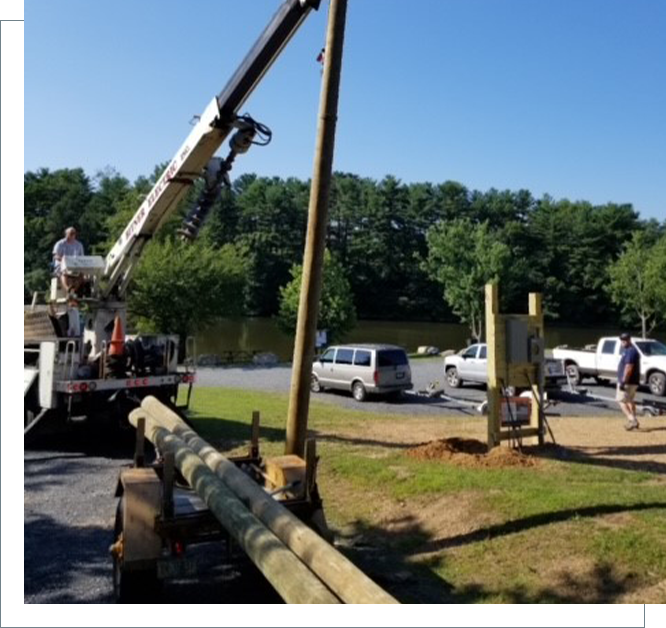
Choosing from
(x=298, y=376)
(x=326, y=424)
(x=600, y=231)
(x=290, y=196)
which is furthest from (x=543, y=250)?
(x=298, y=376)

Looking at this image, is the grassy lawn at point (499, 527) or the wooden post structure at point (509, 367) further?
the wooden post structure at point (509, 367)

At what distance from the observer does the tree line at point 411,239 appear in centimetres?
5422

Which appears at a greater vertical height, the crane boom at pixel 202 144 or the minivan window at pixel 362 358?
the crane boom at pixel 202 144

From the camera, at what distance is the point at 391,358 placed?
22719 mm

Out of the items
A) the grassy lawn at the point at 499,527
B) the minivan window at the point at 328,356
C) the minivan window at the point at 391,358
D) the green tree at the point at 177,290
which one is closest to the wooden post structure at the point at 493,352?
the grassy lawn at the point at 499,527

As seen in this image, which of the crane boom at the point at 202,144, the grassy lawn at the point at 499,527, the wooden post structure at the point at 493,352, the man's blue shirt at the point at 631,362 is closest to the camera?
the grassy lawn at the point at 499,527

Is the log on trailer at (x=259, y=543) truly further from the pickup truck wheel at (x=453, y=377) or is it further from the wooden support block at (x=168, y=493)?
the pickup truck wheel at (x=453, y=377)

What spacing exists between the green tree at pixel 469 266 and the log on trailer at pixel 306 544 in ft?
153

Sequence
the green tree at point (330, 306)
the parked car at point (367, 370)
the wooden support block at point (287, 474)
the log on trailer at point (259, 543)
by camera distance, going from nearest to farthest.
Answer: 1. the log on trailer at point (259, 543)
2. the wooden support block at point (287, 474)
3. the parked car at point (367, 370)
4. the green tree at point (330, 306)

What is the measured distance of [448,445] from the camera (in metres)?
11.5

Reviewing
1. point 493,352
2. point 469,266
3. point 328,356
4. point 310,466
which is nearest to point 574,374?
point 328,356

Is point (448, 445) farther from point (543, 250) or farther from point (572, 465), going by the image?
point (543, 250)

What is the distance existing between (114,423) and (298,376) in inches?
251

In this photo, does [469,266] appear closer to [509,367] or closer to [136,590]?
[509,367]
